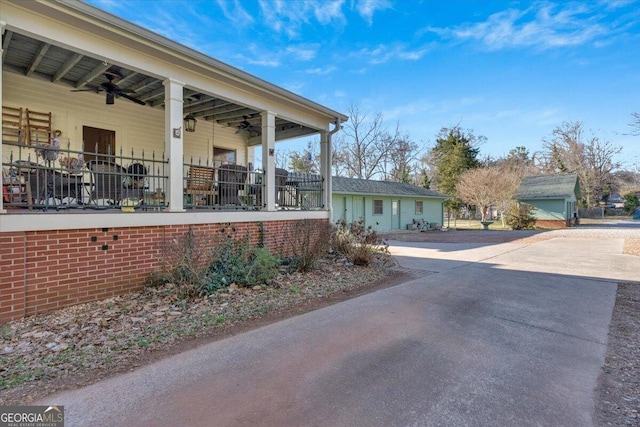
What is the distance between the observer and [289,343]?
357 cm

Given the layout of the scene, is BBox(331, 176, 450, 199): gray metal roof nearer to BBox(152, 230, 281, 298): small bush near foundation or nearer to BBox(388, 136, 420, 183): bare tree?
BBox(152, 230, 281, 298): small bush near foundation

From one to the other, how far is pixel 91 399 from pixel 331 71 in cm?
2263

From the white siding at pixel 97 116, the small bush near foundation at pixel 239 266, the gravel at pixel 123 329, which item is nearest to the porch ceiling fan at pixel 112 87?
the white siding at pixel 97 116

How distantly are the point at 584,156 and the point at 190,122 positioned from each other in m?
47.2

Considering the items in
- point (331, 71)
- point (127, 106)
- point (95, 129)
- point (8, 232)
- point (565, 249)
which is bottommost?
point (565, 249)

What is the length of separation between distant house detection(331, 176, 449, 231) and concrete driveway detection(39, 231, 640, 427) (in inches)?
470

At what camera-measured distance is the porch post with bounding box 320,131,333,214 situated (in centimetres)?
895

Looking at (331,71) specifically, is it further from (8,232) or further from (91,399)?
(91,399)

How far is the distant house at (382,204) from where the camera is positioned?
18484 millimetres

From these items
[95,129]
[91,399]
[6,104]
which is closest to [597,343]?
[91,399]

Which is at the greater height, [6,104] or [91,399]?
[6,104]

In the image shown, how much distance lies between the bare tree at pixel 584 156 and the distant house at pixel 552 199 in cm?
1238

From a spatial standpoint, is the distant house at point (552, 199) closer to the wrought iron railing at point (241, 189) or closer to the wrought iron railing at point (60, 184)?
the wrought iron railing at point (241, 189)

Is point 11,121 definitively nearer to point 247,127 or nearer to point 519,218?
point 247,127
